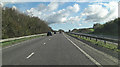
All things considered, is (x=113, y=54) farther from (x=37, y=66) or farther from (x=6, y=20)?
(x=6, y=20)

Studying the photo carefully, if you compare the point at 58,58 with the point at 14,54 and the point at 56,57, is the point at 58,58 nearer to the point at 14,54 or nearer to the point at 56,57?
the point at 56,57

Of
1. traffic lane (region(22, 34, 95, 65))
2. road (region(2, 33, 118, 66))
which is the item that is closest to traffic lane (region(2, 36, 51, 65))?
road (region(2, 33, 118, 66))

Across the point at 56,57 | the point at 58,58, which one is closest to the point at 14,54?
the point at 56,57

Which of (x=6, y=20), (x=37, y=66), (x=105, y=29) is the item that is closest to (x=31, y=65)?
(x=37, y=66)

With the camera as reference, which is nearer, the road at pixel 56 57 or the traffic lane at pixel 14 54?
the road at pixel 56 57

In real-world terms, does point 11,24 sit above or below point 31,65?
above

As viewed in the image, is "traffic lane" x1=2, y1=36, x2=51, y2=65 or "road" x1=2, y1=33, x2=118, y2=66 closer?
"road" x1=2, y1=33, x2=118, y2=66

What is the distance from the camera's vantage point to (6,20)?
112 feet

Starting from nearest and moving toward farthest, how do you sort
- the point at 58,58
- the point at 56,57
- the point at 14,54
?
the point at 58,58 → the point at 56,57 → the point at 14,54

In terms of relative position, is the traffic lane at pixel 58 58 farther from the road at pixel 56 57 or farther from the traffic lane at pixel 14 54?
the traffic lane at pixel 14 54

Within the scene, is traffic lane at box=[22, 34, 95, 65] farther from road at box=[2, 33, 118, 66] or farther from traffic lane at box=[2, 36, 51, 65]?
traffic lane at box=[2, 36, 51, 65]

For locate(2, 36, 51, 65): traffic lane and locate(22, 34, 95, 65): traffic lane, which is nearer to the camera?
locate(22, 34, 95, 65): traffic lane

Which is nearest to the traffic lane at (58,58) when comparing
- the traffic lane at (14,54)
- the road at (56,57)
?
the road at (56,57)

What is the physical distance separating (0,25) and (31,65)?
87.3 feet
